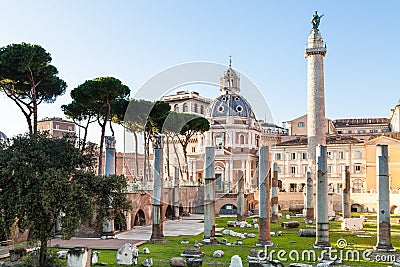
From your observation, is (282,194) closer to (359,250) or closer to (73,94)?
(73,94)

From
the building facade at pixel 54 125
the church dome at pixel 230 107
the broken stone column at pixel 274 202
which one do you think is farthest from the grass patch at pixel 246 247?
the building facade at pixel 54 125

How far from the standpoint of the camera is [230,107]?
68.2 metres

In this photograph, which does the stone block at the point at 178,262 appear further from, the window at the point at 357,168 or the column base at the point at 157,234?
the window at the point at 357,168

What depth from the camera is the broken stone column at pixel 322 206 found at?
18344 millimetres

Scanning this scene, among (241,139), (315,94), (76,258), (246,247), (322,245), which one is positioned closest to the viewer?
(76,258)

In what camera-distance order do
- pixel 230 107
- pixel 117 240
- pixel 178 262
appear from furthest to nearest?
pixel 230 107 → pixel 117 240 → pixel 178 262

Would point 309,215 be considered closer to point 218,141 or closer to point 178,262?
point 178,262

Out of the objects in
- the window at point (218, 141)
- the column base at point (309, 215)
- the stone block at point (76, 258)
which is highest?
the window at point (218, 141)

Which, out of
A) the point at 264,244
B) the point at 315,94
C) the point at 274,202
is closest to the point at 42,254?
the point at 264,244

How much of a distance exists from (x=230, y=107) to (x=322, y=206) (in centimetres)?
5010

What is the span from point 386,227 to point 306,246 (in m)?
3.14

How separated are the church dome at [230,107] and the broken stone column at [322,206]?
4846 centimetres

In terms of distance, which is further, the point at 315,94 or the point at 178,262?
the point at 315,94

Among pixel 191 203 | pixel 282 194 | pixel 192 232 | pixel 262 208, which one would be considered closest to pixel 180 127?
pixel 191 203
